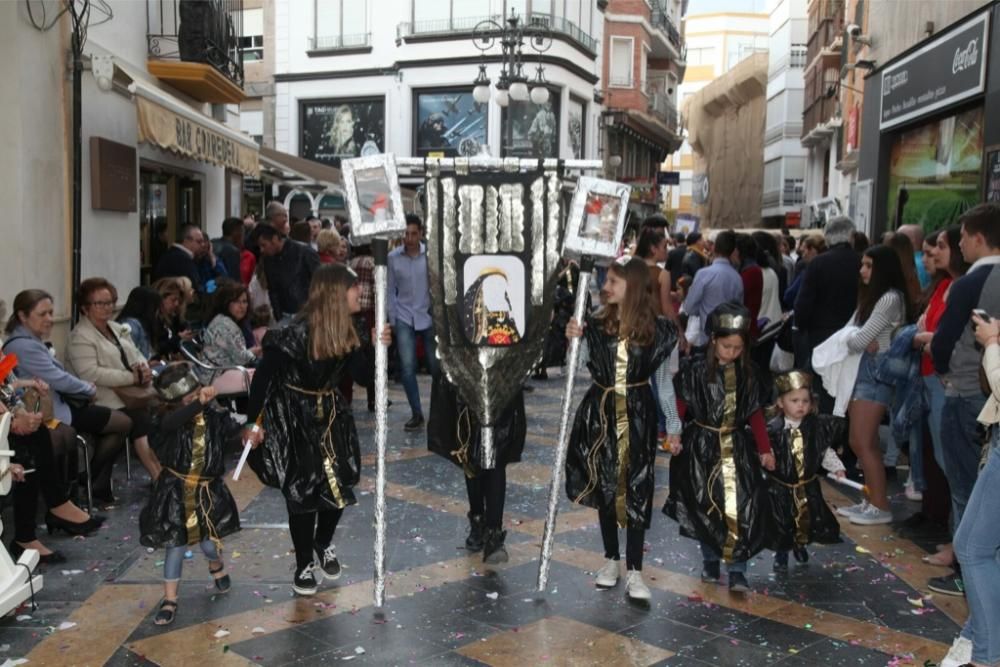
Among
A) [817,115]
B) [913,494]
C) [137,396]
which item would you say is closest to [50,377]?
[137,396]

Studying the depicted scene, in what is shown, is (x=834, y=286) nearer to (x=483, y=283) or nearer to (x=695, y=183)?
(x=483, y=283)

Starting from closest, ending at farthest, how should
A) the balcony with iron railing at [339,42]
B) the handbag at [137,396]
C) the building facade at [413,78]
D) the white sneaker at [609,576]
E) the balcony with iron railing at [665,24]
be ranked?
1. the white sneaker at [609,576]
2. the handbag at [137,396]
3. the building facade at [413,78]
4. the balcony with iron railing at [339,42]
5. the balcony with iron railing at [665,24]

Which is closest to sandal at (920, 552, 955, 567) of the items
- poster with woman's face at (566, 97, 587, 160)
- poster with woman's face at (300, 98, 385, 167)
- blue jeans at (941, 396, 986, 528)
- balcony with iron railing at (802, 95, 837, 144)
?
blue jeans at (941, 396, 986, 528)

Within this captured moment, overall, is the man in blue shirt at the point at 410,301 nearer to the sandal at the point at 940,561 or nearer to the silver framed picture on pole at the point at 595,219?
the silver framed picture on pole at the point at 595,219

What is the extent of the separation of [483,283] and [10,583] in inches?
102

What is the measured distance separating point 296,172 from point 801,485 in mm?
13844

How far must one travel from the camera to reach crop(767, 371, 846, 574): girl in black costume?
5.11m

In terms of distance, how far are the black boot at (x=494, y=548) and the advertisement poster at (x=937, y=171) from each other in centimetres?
753

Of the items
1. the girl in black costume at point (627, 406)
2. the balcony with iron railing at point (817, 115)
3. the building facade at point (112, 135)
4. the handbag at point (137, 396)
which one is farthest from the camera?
the balcony with iron railing at point (817, 115)

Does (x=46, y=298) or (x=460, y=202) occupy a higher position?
(x=460, y=202)

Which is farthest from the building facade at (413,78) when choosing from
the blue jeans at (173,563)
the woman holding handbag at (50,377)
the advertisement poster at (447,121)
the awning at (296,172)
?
the blue jeans at (173,563)

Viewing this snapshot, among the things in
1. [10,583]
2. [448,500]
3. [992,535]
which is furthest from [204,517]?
[992,535]

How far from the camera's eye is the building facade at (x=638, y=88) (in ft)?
119

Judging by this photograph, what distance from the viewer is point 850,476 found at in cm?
747
